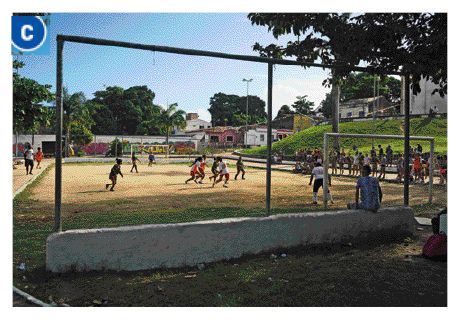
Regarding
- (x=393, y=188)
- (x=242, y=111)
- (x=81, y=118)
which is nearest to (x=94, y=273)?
(x=393, y=188)

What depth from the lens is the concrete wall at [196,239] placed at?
4480 millimetres

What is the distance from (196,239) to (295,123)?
53.6 metres

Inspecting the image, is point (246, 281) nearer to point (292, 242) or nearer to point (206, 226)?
point (206, 226)

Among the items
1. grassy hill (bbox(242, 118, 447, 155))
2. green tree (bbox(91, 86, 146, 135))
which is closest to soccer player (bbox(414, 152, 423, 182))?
grassy hill (bbox(242, 118, 447, 155))

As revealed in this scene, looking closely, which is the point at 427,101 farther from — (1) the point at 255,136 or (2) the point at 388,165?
(2) the point at 388,165

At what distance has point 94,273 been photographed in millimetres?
4516

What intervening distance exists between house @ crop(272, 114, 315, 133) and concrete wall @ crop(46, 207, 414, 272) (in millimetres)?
48043

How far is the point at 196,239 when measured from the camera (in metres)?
5.00

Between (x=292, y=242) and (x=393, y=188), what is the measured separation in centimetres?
1094

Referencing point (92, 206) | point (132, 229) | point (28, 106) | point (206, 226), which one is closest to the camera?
point (132, 229)

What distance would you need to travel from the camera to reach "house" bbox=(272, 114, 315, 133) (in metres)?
55.8

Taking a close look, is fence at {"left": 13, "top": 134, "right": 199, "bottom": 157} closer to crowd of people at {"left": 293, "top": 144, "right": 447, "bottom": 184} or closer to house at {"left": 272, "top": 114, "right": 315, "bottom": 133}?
house at {"left": 272, "top": 114, "right": 315, "bottom": 133}

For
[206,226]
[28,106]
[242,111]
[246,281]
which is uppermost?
[242,111]

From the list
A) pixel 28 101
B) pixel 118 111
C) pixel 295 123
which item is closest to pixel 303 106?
pixel 295 123
